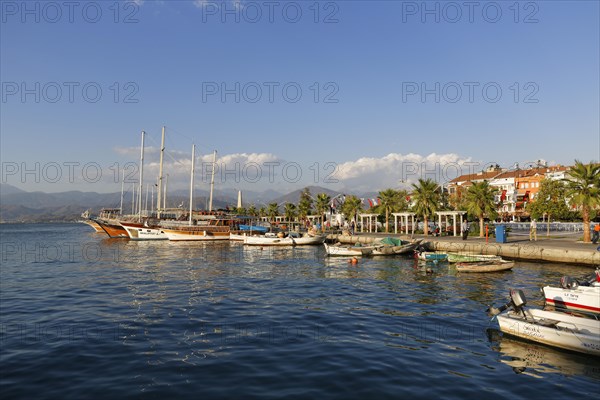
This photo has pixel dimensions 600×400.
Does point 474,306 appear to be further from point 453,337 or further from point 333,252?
point 333,252

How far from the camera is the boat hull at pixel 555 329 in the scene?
13.3 meters

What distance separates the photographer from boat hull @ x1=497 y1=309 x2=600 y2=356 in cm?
1331

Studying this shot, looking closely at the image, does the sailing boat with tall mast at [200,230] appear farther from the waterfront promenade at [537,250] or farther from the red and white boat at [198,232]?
the waterfront promenade at [537,250]

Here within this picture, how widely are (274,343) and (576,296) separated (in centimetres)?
1474

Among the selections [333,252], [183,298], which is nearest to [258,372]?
[183,298]

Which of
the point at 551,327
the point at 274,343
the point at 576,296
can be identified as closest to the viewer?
the point at 551,327

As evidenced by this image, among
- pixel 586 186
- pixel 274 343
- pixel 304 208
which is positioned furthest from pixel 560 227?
pixel 274 343

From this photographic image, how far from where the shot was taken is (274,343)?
48.3 ft

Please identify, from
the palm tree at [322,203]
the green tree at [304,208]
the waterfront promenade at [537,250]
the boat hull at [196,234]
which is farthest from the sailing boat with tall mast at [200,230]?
the waterfront promenade at [537,250]

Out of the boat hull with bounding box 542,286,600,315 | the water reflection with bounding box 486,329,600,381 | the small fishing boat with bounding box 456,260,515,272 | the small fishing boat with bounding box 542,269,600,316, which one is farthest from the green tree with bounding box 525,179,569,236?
the water reflection with bounding box 486,329,600,381

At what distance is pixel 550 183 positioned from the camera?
72.6m

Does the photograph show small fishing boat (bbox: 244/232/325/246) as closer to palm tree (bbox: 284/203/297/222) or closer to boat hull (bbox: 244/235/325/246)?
boat hull (bbox: 244/235/325/246)

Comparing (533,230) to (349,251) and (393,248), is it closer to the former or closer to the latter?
(393,248)

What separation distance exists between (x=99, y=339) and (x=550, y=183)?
80699 millimetres
